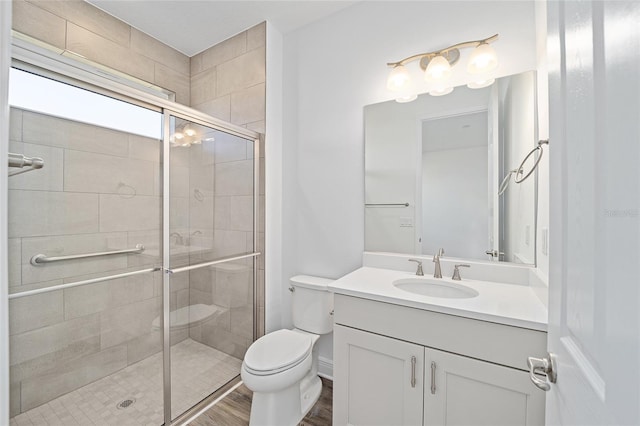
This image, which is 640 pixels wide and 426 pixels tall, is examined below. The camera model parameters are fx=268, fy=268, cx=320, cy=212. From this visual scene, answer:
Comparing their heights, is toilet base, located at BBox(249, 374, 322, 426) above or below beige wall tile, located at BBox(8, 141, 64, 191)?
below

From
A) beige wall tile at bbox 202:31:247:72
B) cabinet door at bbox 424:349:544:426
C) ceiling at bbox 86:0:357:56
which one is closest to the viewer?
cabinet door at bbox 424:349:544:426

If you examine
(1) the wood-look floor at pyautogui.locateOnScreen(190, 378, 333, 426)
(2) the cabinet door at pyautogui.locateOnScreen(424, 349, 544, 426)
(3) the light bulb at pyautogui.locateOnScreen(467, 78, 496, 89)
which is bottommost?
(1) the wood-look floor at pyautogui.locateOnScreen(190, 378, 333, 426)

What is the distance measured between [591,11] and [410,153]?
1.31 meters

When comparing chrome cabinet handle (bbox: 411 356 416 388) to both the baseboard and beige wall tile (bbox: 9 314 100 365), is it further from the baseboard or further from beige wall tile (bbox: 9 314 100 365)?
beige wall tile (bbox: 9 314 100 365)

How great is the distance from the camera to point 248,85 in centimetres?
217

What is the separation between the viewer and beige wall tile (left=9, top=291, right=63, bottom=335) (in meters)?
1.20

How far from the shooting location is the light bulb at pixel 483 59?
1.43m

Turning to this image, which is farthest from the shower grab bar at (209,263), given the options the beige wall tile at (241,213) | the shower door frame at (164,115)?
the beige wall tile at (241,213)

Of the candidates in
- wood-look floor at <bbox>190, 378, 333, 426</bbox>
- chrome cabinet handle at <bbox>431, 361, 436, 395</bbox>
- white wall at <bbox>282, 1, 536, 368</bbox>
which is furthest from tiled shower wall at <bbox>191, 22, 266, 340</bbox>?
chrome cabinet handle at <bbox>431, 361, 436, 395</bbox>

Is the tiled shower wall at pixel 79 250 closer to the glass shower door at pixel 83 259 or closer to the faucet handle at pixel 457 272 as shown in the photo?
the glass shower door at pixel 83 259

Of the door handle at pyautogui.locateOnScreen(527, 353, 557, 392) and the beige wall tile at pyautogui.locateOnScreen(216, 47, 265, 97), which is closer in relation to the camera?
the door handle at pyautogui.locateOnScreen(527, 353, 557, 392)

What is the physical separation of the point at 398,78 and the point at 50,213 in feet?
6.61

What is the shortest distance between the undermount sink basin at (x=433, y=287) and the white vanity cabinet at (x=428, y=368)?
0.34m

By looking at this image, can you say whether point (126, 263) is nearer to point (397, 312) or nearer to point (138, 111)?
point (138, 111)
